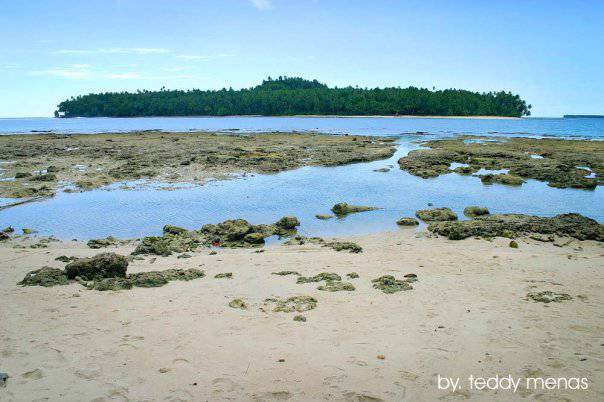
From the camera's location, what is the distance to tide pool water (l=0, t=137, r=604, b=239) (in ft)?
45.2

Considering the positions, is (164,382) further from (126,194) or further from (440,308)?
(126,194)

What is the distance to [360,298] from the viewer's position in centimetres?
756

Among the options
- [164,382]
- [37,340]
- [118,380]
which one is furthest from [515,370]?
[37,340]

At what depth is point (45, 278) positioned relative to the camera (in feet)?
26.9

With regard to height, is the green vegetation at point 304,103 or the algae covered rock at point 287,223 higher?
the green vegetation at point 304,103

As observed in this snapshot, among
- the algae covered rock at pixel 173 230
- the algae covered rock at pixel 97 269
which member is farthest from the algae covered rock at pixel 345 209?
the algae covered rock at pixel 97 269

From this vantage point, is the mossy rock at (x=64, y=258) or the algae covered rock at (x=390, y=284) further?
the mossy rock at (x=64, y=258)

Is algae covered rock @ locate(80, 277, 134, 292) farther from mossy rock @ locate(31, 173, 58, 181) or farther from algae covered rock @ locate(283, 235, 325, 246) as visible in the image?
mossy rock @ locate(31, 173, 58, 181)

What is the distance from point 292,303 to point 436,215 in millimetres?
8402

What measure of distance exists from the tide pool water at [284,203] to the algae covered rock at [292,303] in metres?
5.33

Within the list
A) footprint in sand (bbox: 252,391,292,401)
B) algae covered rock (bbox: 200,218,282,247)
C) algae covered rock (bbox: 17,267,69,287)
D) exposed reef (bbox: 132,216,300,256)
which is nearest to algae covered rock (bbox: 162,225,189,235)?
exposed reef (bbox: 132,216,300,256)

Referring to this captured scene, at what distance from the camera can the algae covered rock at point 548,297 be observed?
732 centimetres

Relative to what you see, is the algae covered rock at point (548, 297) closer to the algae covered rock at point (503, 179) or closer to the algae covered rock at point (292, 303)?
the algae covered rock at point (292, 303)

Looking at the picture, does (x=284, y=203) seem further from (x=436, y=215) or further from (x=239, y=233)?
(x=436, y=215)
